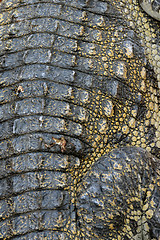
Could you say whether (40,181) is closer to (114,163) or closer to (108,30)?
(114,163)

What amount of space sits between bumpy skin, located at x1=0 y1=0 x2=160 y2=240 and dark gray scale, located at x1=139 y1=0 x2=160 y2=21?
0.21ft

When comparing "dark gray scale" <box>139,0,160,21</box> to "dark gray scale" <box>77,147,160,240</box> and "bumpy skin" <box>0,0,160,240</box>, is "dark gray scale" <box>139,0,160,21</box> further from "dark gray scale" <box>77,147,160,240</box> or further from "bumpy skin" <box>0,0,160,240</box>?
"dark gray scale" <box>77,147,160,240</box>

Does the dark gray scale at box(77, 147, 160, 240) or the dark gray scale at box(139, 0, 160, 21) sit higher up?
the dark gray scale at box(139, 0, 160, 21)

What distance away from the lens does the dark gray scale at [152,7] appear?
239 cm

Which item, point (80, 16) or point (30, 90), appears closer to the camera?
point (30, 90)

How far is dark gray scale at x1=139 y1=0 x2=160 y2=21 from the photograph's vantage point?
2.39m

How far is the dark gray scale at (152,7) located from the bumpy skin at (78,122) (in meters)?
0.06

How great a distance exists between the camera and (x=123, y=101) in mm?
2186

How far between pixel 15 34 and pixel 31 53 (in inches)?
8.4

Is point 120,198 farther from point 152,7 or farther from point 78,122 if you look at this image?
point 152,7

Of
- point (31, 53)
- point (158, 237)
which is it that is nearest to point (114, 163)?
point (158, 237)

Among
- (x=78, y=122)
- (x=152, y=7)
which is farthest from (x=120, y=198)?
(x=152, y=7)

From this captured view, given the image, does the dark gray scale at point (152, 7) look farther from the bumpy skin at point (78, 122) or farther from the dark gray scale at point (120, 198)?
the dark gray scale at point (120, 198)

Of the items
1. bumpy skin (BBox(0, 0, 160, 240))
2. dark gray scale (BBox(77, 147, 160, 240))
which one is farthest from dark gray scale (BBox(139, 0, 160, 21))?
dark gray scale (BBox(77, 147, 160, 240))
